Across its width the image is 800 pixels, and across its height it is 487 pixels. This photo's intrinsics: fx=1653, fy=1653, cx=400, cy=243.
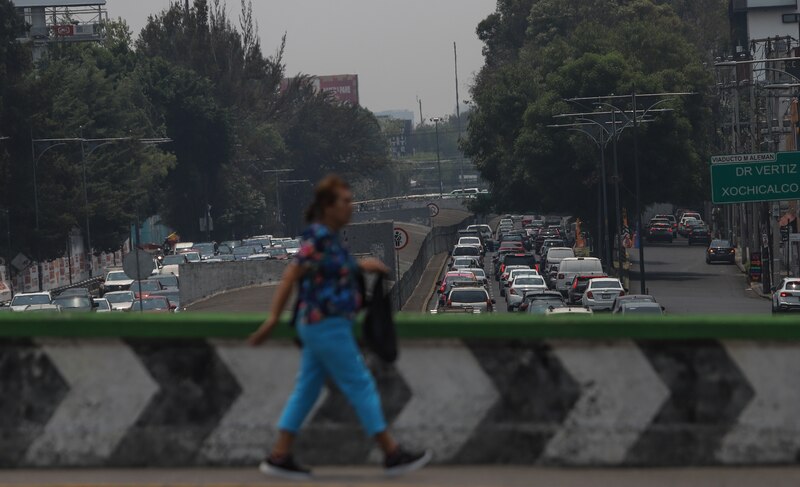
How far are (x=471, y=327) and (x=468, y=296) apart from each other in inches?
1582

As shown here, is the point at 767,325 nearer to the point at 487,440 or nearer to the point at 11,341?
the point at 487,440

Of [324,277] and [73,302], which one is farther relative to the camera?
[73,302]

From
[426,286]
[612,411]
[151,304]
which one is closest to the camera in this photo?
[612,411]

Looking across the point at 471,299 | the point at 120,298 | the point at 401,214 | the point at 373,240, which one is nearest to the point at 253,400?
the point at 471,299

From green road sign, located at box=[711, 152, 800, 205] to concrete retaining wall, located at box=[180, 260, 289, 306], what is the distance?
2416 cm

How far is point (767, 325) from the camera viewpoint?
28.2 ft

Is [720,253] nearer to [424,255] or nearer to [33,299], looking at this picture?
[424,255]

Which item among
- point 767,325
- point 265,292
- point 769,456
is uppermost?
point 767,325

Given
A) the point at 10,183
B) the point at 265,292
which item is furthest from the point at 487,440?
the point at 10,183

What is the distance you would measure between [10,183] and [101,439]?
218ft

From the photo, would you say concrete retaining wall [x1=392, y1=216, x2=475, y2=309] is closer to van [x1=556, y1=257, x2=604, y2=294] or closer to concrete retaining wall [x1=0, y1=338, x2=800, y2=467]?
van [x1=556, y1=257, x2=604, y2=294]

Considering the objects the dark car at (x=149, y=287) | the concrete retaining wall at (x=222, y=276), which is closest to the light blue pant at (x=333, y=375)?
the dark car at (x=149, y=287)

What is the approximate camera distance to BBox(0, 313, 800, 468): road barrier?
8633 mm

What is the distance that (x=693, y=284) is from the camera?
72250 mm
